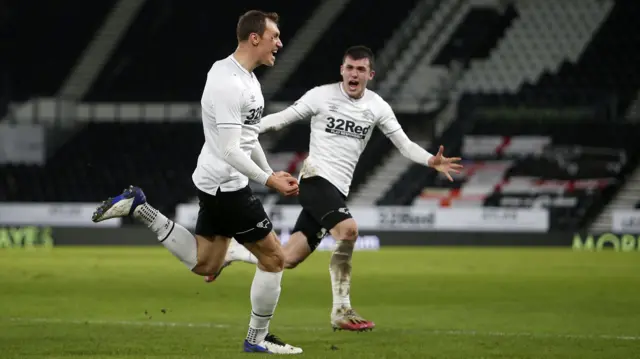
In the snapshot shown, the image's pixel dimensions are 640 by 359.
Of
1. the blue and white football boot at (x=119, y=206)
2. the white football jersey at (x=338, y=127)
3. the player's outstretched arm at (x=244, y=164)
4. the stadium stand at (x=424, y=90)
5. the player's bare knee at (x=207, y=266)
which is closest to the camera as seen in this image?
the player's outstretched arm at (x=244, y=164)

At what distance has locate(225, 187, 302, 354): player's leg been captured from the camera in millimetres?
8062

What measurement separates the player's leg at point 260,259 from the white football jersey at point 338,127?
7.75ft

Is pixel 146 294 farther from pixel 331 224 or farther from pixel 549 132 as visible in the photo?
pixel 549 132

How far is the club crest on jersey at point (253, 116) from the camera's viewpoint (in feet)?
26.4

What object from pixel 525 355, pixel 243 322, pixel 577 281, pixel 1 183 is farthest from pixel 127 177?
pixel 525 355

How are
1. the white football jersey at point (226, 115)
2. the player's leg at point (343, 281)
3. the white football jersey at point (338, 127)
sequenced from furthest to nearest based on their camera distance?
the white football jersey at point (338, 127), the player's leg at point (343, 281), the white football jersey at point (226, 115)

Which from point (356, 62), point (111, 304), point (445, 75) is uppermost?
point (445, 75)

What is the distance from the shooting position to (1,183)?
31672mm

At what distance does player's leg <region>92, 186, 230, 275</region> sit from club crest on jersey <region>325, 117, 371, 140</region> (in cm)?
221

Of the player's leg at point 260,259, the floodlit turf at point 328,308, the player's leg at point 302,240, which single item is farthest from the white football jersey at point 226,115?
the player's leg at point 302,240

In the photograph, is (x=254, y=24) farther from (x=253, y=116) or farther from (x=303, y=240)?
(x=303, y=240)

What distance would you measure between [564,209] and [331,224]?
19613 millimetres

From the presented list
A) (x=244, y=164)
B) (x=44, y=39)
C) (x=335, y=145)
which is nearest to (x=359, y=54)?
(x=335, y=145)

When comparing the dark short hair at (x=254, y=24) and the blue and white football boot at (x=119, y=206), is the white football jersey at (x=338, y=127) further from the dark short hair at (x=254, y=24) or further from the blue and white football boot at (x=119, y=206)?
the dark short hair at (x=254, y=24)
